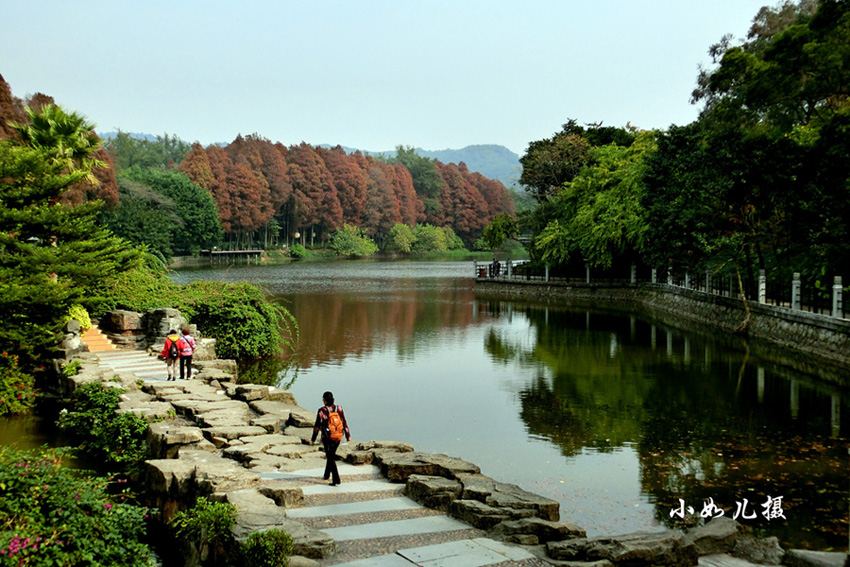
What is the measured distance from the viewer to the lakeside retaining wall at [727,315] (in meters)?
20.6

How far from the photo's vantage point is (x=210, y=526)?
7539mm

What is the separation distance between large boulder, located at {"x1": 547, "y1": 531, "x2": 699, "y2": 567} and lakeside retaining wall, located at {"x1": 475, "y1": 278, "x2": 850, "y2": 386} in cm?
1292

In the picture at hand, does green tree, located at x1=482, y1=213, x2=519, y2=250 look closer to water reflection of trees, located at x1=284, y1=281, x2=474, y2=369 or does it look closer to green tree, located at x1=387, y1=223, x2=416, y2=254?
water reflection of trees, located at x1=284, y1=281, x2=474, y2=369

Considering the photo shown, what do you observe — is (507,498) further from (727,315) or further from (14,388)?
(727,315)

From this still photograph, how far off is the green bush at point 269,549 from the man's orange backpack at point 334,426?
95.4 inches

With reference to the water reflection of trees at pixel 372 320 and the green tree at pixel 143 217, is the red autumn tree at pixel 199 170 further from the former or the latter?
the water reflection of trees at pixel 372 320

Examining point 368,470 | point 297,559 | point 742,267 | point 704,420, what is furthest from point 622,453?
point 742,267

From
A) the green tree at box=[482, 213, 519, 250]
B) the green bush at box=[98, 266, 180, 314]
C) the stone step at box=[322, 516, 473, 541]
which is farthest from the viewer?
the green tree at box=[482, 213, 519, 250]

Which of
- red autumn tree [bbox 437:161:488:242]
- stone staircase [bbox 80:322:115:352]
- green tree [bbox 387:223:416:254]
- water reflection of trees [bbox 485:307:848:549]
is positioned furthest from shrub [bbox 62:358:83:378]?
red autumn tree [bbox 437:161:488:242]

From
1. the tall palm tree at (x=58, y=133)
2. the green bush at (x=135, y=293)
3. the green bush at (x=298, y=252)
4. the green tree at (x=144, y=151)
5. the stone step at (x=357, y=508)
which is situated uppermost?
the green tree at (x=144, y=151)

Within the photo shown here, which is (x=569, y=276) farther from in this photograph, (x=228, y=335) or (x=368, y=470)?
(x=368, y=470)

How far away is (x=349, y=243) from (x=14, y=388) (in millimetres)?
90165

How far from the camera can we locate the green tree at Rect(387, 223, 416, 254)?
113125 millimetres

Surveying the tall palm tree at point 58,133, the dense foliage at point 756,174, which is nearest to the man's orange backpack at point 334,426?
the tall palm tree at point 58,133
